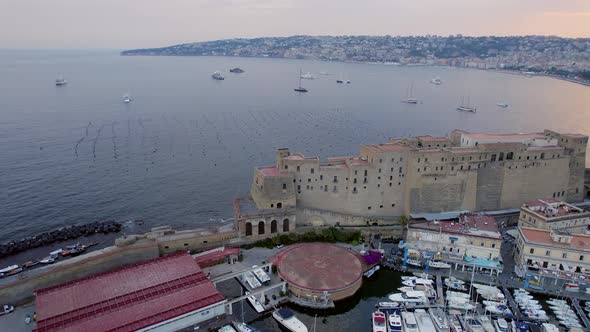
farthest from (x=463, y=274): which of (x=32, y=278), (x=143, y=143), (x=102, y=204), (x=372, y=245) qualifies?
(x=143, y=143)

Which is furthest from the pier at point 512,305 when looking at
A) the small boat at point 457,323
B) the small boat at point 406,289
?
the small boat at point 406,289

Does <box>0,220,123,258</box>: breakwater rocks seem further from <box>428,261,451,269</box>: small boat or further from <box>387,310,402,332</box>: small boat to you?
<box>428,261,451,269</box>: small boat

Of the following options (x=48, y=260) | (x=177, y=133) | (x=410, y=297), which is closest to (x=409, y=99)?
(x=177, y=133)

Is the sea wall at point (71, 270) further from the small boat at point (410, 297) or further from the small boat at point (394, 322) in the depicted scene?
the small boat at point (410, 297)

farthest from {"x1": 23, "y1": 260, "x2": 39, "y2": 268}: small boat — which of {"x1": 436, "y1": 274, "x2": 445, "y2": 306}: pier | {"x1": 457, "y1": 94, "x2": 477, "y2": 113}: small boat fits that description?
{"x1": 457, "y1": 94, "x2": 477, "y2": 113}: small boat

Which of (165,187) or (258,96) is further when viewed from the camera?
(258,96)

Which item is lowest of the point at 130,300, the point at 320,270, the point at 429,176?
the point at 320,270

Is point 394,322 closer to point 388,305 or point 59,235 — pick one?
point 388,305

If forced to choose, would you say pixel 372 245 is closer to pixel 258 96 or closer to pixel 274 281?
pixel 274 281
